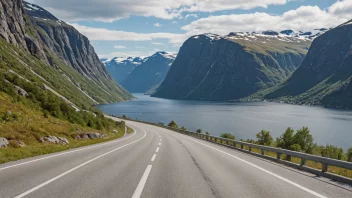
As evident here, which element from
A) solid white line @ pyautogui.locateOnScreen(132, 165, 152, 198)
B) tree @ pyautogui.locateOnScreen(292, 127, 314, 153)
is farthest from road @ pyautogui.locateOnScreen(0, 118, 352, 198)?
tree @ pyautogui.locateOnScreen(292, 127, 314, 153)

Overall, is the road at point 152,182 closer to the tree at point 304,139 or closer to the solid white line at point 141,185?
the solid white line at point 141,185

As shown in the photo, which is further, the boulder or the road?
the boulder

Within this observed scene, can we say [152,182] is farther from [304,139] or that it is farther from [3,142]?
[304,139]

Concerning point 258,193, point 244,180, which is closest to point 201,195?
point 258,193

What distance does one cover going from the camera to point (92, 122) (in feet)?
155

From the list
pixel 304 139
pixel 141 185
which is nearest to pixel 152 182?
pixel 141 185

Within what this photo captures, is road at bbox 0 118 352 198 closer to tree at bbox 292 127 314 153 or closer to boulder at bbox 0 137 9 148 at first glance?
boulder at bbox 0 137 9 148

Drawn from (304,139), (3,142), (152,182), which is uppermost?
(3,142)

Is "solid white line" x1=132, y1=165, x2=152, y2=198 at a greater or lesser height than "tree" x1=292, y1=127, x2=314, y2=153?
greater

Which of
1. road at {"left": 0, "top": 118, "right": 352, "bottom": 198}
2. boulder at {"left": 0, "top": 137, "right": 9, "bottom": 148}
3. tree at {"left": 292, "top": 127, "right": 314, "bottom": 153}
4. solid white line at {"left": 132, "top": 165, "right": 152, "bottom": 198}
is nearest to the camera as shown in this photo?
solid white line at {"left": 132, "top": 165, "right": 152, "bottom": 198}

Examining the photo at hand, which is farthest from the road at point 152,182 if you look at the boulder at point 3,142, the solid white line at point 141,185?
the boulder at point 3,142

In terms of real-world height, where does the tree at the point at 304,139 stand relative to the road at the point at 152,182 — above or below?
below

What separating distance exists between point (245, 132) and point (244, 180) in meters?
85.2

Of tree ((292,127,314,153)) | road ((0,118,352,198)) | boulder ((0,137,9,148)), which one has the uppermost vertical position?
boulder ((0,137,9,148))
